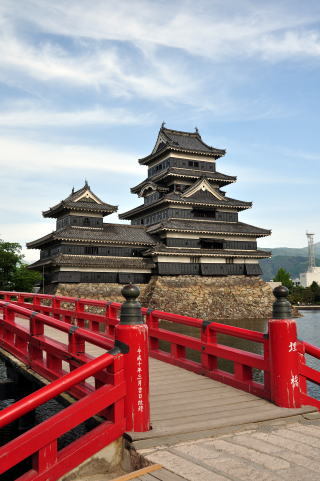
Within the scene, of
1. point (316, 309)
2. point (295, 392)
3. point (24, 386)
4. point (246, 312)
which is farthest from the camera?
point (316, 309)

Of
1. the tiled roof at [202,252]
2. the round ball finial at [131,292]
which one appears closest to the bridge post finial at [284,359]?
the round ball finial at [131,292]

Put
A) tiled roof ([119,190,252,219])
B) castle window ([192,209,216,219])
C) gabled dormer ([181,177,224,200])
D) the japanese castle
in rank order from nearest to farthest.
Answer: the japanese castle → tiled roof ([119,190,252,219]) → gabled dormer ([181,177,224,200]) → castle window ([192,209,216,219])

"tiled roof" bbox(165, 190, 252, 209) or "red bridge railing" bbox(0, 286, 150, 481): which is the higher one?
"tiled roof" bbox(165, 190, 252, 209)

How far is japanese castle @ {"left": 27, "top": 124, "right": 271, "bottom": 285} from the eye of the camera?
3600 cm

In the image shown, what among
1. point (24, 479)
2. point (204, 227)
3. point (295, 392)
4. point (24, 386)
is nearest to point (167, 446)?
point (24, 479)

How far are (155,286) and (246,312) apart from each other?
9.30 metres

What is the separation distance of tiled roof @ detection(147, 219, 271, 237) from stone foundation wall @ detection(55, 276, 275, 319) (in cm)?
436

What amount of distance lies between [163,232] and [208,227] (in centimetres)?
476

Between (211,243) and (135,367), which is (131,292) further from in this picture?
(211,243)

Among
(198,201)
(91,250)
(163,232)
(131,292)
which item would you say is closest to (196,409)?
(131,292)

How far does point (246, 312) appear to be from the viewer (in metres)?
39.6

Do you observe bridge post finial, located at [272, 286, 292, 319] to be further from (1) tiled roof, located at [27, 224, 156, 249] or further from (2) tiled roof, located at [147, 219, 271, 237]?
(2) tiled roof, located at [147, 219, 271, 237]

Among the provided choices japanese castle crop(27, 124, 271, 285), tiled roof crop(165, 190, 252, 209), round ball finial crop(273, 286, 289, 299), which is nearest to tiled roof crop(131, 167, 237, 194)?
japanese castle crop(27, 124, 271, 285)

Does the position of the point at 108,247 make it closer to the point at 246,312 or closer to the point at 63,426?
the point at 246,312
